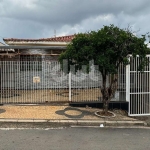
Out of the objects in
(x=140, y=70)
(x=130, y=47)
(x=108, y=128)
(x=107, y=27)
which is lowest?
(x=108, y=128)

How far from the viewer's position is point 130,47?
641 centimetres

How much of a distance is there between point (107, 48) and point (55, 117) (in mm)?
2926

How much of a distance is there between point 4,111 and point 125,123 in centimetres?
439

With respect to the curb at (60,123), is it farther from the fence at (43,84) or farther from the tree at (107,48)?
the fence at (43,84)

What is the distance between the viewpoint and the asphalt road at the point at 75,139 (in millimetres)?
4508

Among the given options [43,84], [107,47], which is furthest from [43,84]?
[107,47]

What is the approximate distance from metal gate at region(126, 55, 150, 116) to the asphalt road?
4.91ft

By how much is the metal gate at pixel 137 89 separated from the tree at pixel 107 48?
0.61 m

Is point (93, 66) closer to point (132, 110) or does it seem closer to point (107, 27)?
point (107, 27)

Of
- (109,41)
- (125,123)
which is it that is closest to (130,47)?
(109,41)

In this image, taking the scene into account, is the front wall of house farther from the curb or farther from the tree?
the curb

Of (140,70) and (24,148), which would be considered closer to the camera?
(24,148)

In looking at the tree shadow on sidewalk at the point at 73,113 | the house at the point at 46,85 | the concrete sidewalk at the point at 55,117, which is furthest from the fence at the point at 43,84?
the tree shadow on sidewalk at the point at 73,113

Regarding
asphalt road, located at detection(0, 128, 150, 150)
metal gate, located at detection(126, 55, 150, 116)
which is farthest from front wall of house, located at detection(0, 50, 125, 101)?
asphalt road, located at detection(0, 128, 150, 150)
